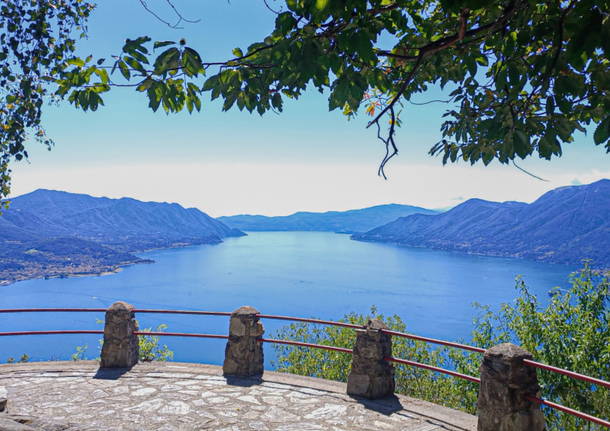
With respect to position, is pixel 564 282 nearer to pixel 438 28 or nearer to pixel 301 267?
pixel 301 267

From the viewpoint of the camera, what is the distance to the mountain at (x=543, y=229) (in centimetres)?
12962

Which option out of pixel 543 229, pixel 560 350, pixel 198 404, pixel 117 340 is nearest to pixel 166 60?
pixel 198 404

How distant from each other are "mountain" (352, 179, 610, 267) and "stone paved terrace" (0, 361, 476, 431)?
116m

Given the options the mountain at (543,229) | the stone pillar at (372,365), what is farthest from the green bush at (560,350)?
the mountain at (543,229)

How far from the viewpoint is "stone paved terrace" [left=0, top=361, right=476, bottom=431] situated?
19.4ft

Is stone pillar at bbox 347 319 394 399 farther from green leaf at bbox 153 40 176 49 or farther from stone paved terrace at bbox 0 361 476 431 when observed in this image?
green leaf at bbox 153 40 176 49

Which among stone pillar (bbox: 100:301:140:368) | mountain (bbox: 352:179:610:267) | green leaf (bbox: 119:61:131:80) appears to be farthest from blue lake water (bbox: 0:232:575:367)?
green leaf (bbox: 119:61:131:80)

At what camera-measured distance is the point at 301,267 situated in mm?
132375

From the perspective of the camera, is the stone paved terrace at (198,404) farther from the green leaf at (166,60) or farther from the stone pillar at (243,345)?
the green leaf at (166,60)

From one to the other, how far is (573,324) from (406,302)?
225 feet

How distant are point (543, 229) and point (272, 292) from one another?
107237 mm

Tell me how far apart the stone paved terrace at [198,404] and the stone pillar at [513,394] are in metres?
0.79

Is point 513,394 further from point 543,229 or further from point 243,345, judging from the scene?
point 543,229

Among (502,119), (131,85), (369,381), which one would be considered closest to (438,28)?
(502,119)
